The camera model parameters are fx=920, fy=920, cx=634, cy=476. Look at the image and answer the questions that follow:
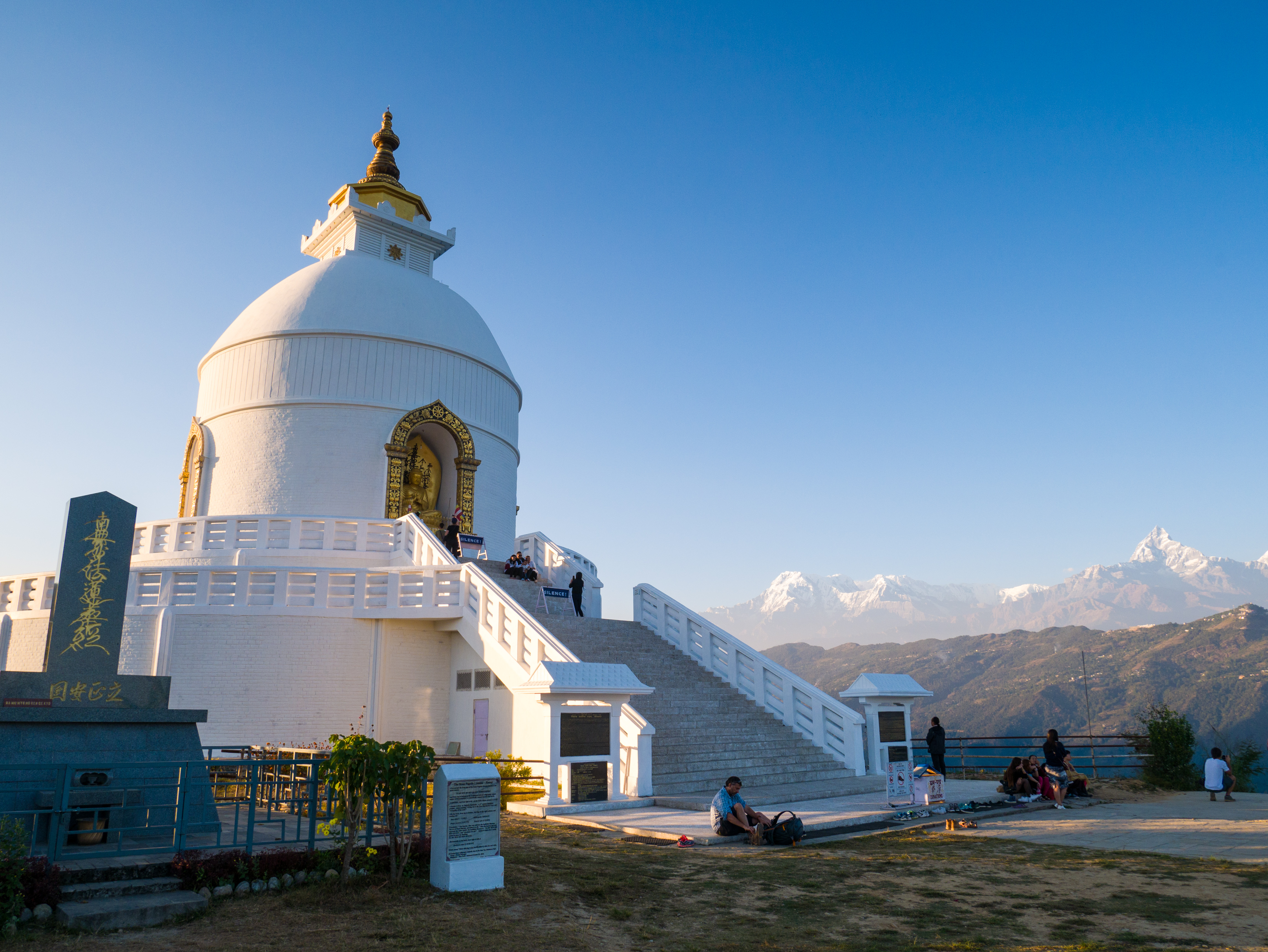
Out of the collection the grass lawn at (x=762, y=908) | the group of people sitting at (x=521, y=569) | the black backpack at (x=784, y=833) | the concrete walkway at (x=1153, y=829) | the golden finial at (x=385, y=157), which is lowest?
the grass lawn at (x=762, y=908)

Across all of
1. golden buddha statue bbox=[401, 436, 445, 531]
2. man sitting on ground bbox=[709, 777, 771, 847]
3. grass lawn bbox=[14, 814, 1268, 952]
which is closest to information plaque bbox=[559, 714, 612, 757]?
man sitting on ground bbox=[709, 777, 771, 847]

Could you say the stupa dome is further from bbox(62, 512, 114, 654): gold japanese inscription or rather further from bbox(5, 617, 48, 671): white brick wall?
bbox(62, 512, 114, 654): gold japanese inscription

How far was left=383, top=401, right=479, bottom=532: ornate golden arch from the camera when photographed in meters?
24.6

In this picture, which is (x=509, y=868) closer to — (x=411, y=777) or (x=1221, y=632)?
(x=411, y=777)

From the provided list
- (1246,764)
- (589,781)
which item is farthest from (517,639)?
(1246,764)

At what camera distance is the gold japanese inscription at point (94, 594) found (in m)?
10.0

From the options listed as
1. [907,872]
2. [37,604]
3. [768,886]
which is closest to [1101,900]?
[907,872]

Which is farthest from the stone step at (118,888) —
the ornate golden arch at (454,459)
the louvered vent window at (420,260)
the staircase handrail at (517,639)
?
the louvered vent window at (420,260)

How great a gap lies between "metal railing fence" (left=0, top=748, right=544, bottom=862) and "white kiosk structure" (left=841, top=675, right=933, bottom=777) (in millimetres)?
9841

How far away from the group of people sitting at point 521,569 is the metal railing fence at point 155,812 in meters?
13.2

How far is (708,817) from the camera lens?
40.9ft

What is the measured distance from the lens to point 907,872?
9109 mm

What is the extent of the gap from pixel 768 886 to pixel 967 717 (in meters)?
159

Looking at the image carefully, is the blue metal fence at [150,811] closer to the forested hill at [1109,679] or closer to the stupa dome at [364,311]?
the stupa dome at [364,311]
